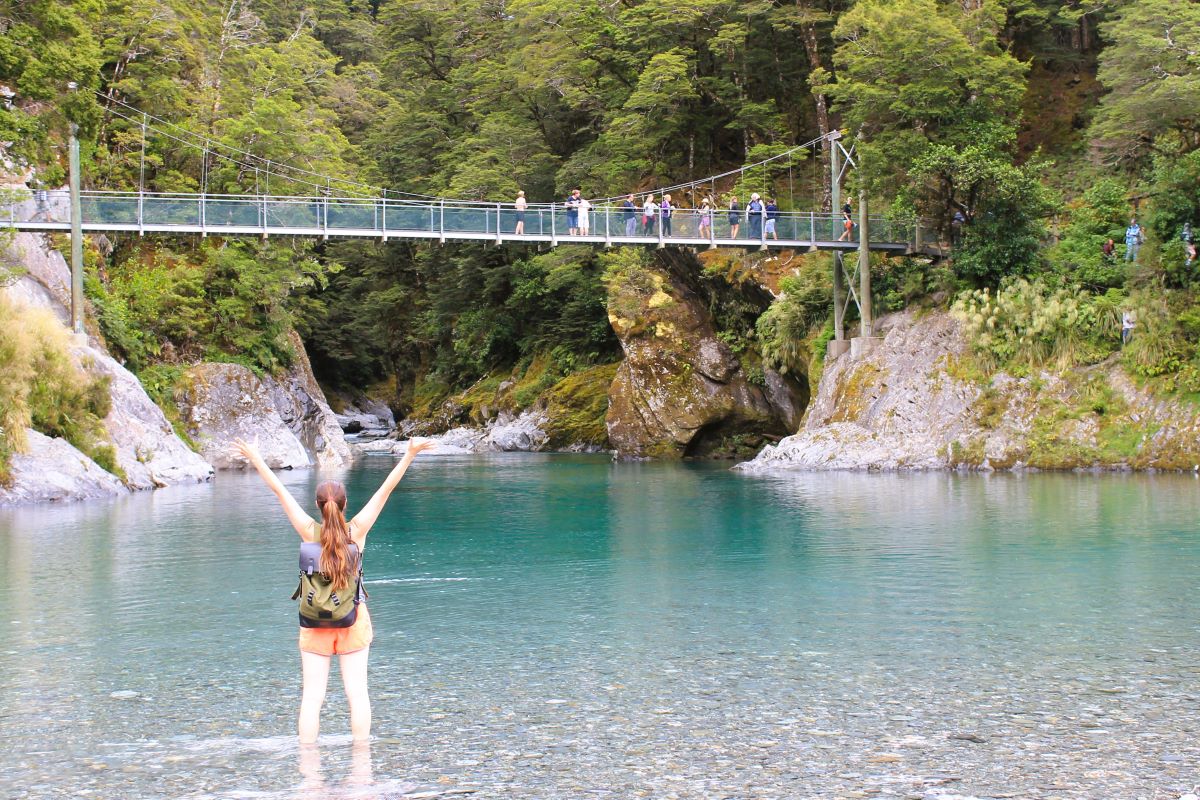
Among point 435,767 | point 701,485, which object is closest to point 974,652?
point 435,767

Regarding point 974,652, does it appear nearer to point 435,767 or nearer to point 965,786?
point 965,786

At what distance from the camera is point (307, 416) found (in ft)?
133

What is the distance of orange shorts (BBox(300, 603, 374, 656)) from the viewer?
576 centimetres

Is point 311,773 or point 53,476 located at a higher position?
point 53,476

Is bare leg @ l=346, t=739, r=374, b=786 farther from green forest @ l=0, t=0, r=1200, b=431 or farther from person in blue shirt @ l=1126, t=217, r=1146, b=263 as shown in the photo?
person in blue shirt @ l=1126, t=217, r=1146, b=263

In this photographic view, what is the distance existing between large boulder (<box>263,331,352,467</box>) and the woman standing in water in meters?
32.4

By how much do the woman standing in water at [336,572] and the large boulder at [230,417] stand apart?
29865mm

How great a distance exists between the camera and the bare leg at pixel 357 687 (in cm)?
586

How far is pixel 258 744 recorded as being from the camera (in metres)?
6.34

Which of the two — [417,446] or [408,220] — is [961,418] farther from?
[417,446]

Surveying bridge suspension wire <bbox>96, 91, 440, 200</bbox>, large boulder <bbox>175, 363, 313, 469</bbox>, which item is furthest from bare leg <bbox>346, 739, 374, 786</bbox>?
bridge suspension wire <bbox>96, 91, 440, 200</bbox>

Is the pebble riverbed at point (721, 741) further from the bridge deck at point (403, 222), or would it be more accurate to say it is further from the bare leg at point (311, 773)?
the bridge deck at point (403, 222)

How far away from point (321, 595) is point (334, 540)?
0.29m

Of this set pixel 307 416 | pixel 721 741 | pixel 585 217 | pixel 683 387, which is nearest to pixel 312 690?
pixel 721 741
